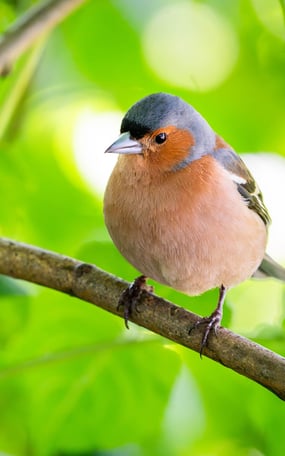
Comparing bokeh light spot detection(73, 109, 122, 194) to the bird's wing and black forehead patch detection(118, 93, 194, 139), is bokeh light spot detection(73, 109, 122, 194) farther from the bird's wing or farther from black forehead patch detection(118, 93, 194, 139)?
black forehead patch detection(118, 93, 194, 139)

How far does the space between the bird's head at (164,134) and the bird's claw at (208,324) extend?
53cm

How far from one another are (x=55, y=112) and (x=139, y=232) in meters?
1.01

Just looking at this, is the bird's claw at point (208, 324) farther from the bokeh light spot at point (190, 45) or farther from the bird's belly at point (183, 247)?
the bokeh light spot at point (190, 45)

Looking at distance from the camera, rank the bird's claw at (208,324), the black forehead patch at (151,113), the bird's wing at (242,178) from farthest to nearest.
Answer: the bird's wing at (242,178) < the black forehead patch at (151,113) < the bird's claw at (208,324)

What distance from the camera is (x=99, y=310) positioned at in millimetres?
2629

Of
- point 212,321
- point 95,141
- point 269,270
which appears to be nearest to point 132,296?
point 212,321

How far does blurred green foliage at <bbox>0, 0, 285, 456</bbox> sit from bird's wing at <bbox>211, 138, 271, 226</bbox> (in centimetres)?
17

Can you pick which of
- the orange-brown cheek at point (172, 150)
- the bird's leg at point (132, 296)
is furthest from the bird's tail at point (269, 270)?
the orange-brown cheek at point (172, 150)

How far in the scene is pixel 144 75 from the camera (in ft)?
10.3

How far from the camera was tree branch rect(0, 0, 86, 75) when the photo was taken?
254 cm

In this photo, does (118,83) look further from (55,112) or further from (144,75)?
(55,112)

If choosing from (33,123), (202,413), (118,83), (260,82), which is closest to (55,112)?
(33,123)

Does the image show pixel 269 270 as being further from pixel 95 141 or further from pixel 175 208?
pixel 95 141

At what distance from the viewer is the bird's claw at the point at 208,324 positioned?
2.12 m
